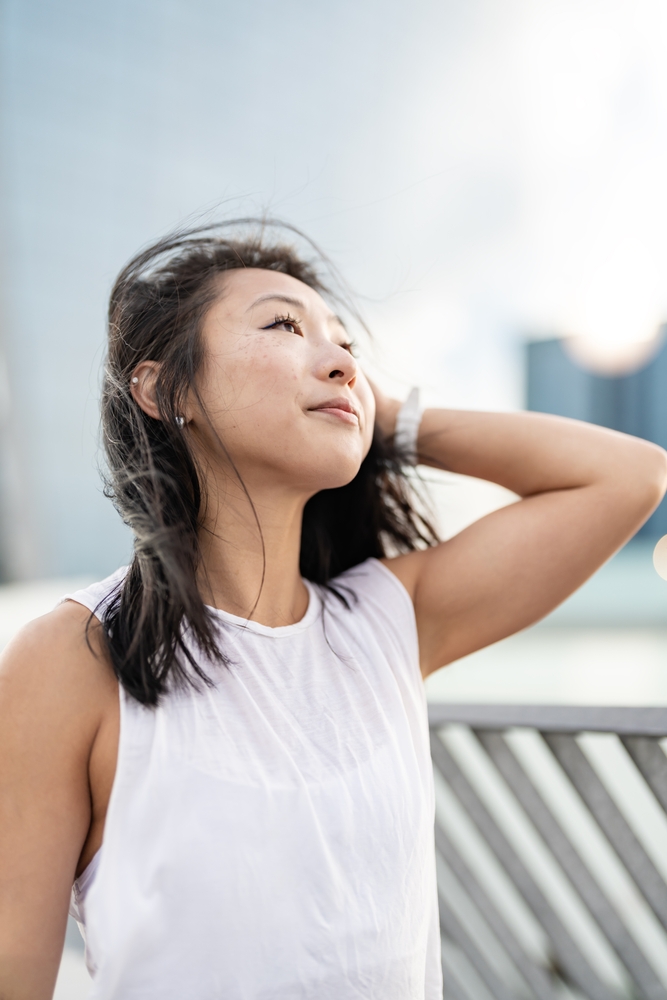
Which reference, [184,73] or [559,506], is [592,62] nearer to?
[184,73]

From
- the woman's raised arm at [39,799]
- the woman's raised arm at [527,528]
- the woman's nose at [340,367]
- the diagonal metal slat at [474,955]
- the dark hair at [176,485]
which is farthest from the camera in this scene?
the diagonal metal slat at [474,955]

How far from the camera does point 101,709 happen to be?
669 millimetres

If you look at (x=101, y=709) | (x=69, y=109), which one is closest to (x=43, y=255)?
(x=69, y=109)

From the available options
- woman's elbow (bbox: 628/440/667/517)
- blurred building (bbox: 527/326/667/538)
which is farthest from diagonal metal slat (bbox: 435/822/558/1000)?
blurred building (bbox: 527/326/667/538)

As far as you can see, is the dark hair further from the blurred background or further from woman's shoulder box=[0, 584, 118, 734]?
the blurred background

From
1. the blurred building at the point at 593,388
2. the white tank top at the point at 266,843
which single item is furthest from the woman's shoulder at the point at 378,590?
the blurred building at the point at 593,388

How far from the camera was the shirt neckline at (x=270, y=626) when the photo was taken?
31.8 inches

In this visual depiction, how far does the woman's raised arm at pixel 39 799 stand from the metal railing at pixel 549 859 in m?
0.69

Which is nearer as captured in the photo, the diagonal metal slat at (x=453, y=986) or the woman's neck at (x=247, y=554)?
the woman's neck at (x=247, y=554)

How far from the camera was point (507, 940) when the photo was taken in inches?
48.7

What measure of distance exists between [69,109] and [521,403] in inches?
296

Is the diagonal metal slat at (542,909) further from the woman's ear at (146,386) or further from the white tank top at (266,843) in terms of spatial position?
the woman's ear at (146,386)

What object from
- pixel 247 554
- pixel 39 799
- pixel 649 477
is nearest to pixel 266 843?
pixel 39 799

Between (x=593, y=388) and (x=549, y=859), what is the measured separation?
11392 millimetres
